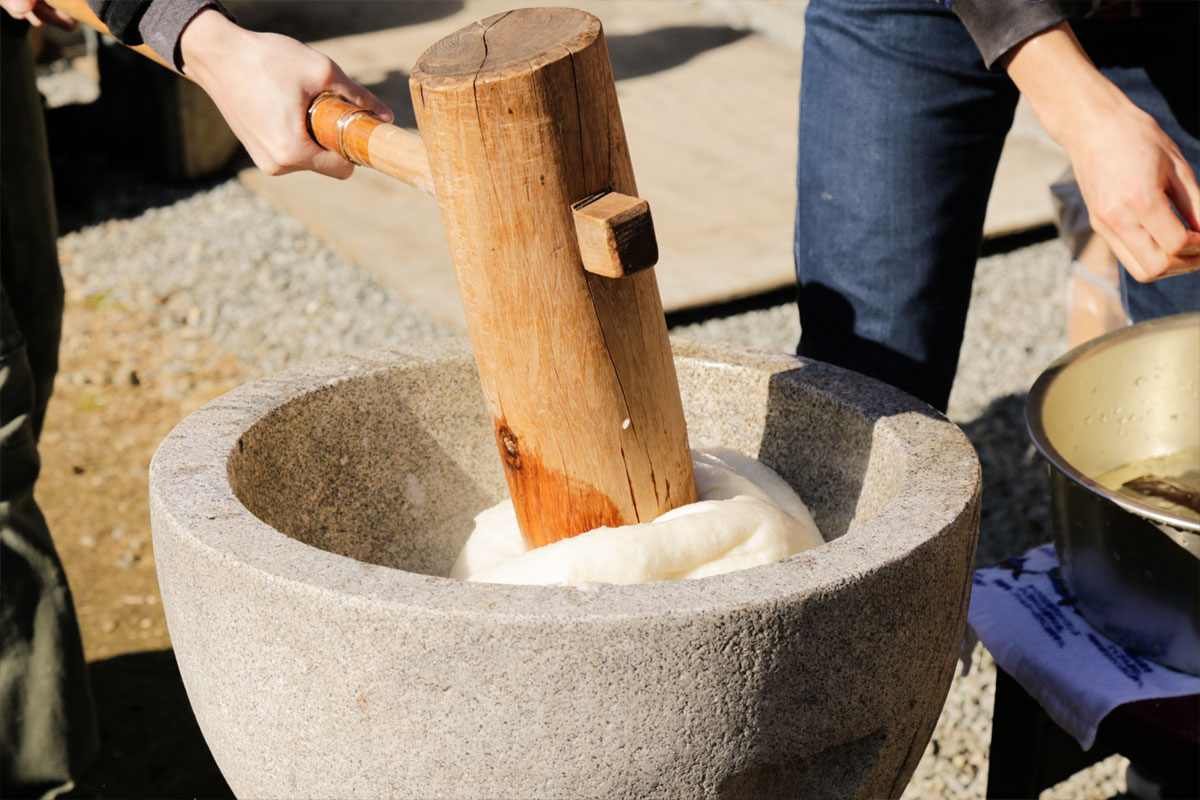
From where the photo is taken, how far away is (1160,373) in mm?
1942

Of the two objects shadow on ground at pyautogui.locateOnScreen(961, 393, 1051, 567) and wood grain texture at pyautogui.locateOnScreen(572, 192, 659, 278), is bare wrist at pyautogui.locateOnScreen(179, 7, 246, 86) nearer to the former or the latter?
wood grain texture at pyautogui.locateOnScreen(572, 192, 659, 278)

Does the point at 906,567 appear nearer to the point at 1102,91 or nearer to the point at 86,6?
the point at 1102,91

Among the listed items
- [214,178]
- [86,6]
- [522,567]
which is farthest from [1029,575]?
[214,178]

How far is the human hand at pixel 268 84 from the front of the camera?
4.99 feet

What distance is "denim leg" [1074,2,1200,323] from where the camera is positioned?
2.06m

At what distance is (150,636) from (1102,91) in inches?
96.3

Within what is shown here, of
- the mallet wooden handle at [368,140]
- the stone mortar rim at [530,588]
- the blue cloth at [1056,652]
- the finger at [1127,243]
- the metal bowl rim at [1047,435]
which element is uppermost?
the mallet wooden handle at [368,140]

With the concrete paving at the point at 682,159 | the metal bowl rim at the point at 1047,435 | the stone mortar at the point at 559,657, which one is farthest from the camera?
the concrete paving at the point at 682,159

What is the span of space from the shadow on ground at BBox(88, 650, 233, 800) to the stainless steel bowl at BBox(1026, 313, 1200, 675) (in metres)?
1.71

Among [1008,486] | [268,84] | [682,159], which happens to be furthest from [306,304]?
[268,84]

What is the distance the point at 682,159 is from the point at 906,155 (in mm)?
3509

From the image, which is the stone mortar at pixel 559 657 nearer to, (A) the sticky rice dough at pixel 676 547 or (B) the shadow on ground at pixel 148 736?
(A) the sticky rice dough at pixel 676 547

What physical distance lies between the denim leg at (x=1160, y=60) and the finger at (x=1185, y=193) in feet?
2.46

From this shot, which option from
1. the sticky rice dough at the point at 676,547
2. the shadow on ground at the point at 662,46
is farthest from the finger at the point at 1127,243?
the shadow on ground at the point at 662,46
